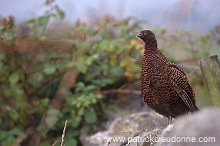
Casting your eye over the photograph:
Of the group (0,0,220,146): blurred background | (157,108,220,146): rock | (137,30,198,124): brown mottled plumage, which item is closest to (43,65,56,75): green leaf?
(0,0,220,146): blurred background

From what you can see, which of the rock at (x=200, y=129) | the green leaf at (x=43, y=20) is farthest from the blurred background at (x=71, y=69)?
the rock at (x=200, y=129)

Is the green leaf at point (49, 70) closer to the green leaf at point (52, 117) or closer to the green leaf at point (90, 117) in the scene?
the green leaf at point (52, 117)

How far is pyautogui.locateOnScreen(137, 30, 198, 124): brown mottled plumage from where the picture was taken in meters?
2.40

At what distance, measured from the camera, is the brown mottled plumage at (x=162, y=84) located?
2402 mm

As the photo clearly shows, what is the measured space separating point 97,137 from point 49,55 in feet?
5.04

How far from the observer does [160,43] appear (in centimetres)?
523

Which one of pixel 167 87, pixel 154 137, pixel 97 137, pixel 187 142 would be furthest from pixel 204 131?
pixel 97 137

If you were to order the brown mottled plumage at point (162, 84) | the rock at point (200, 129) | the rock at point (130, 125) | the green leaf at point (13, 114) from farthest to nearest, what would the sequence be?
the green leaf at point (13, 114) < the rock at point (130, 125) < the brown mottled plumage at point (162, 84) < the rock at point (200, 129)

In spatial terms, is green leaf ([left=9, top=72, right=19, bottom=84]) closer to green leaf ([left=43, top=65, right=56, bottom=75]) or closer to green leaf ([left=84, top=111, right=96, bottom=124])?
green leaf ([left=43, top=65, right=56, bottom=75])

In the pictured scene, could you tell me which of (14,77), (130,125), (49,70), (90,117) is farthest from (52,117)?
(130,125)

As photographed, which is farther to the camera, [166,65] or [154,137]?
[166,65]

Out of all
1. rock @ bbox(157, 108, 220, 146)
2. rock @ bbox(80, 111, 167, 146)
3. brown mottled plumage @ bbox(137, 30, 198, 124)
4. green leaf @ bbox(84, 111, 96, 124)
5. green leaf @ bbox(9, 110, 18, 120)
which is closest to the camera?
rock @ bbox(157, 108, 220, 146)

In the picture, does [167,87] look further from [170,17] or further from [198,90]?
[198,90]

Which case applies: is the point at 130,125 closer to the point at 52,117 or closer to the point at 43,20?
the point at 52,117
